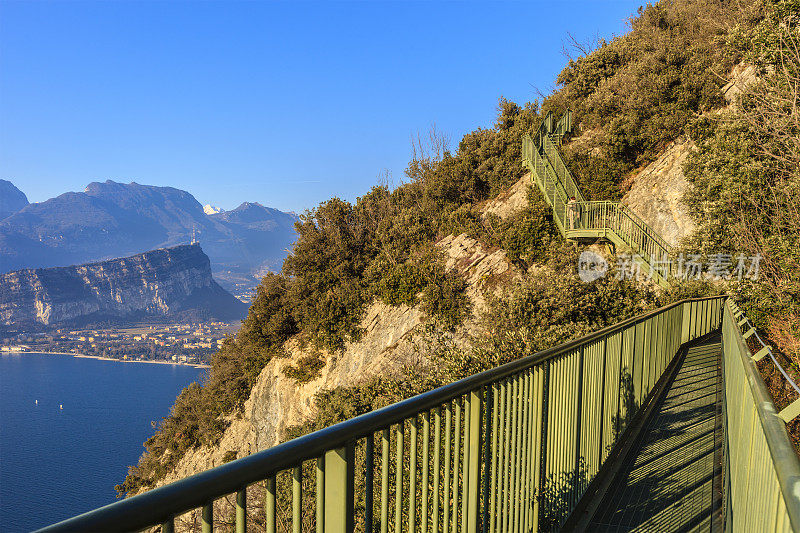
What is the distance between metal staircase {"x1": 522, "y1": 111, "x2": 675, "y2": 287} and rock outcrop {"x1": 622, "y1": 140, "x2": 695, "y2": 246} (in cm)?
82

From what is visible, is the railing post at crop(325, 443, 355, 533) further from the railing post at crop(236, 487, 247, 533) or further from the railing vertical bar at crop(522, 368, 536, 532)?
the railing vertical bar at crop(522, 368, 536, 532)

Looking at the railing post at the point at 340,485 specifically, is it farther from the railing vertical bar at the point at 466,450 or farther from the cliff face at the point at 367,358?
the cliff face at the point at 367,358

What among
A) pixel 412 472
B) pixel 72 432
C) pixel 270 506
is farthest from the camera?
pixel 72 432

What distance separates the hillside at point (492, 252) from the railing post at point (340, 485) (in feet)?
39.5

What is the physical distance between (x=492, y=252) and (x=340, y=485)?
2070 centimetres

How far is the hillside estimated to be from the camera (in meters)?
A: 15.3

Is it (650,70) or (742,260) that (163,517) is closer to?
(742,260)

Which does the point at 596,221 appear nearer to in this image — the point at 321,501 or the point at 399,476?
the point at 399,476

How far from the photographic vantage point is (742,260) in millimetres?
15320

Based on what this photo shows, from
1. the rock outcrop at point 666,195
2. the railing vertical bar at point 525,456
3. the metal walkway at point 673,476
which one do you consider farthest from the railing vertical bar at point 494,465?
the rock outcrop at point 666,195

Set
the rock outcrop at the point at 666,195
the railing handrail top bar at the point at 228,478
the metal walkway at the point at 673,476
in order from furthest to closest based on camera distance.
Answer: the rock outcrop at the point at 666,195, the metal walkway at the point at 673,476, the railing handrail top bar at the point at 228,478

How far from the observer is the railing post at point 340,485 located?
163cm

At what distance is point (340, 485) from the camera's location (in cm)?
164

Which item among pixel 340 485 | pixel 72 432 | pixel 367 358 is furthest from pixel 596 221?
pixel 72 432
